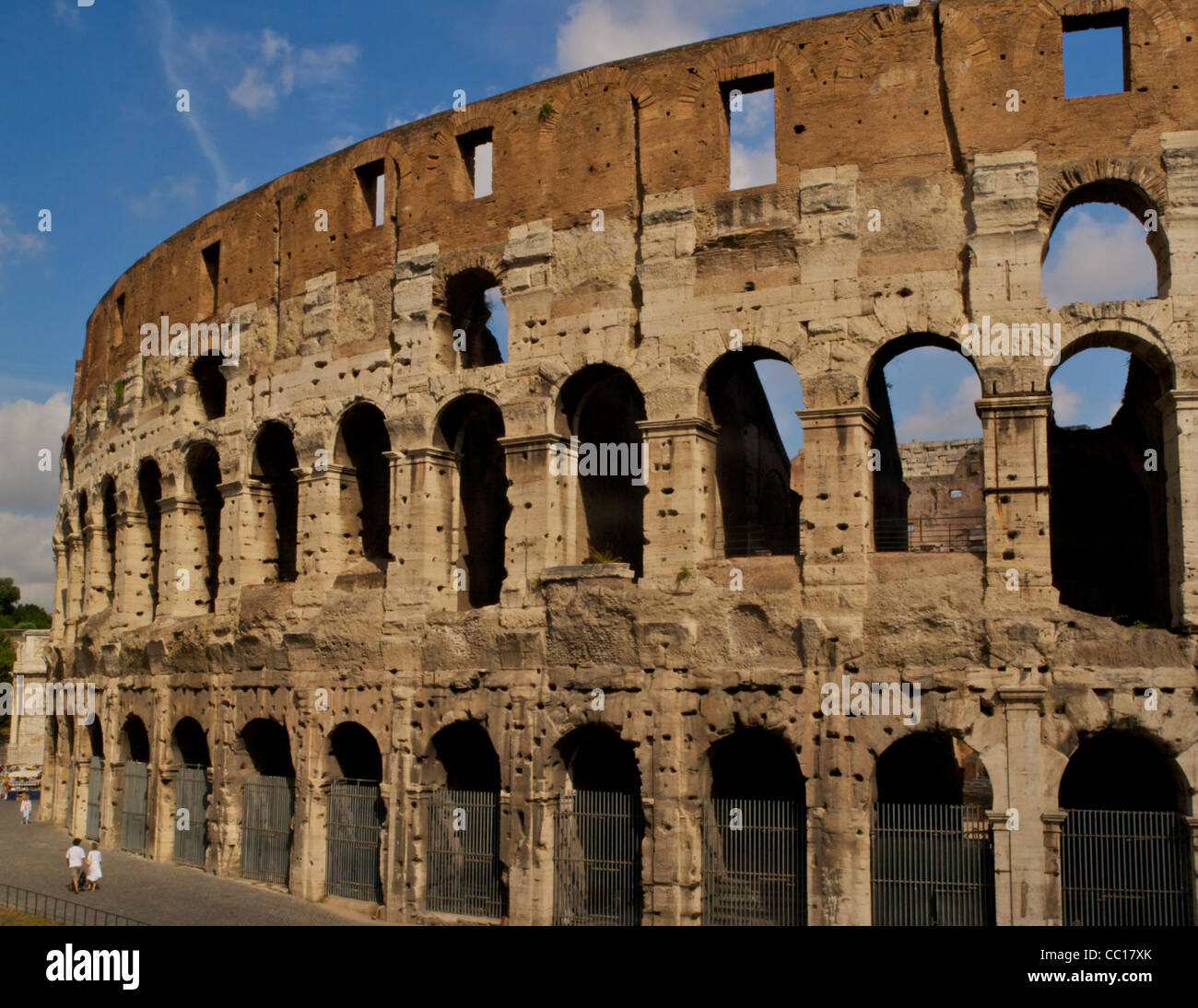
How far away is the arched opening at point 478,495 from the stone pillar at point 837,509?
15.8 ft

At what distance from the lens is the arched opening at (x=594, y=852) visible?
557 inches

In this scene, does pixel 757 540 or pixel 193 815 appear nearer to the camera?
pixel 757 540

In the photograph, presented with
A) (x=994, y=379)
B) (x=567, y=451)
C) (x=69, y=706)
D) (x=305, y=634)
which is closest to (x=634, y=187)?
(x=567, y=451)

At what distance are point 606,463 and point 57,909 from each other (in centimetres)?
919

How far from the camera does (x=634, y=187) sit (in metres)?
15.1

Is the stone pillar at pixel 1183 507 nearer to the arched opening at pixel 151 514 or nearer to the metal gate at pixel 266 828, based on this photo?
the metal gate at pixel 266 828

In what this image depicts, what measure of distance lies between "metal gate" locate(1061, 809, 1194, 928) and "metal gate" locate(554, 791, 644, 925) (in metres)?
4.75

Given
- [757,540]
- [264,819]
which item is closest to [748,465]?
[757,540]

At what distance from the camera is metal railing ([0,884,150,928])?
1477 cm

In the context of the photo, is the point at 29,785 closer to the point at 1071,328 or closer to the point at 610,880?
the point at 610,880

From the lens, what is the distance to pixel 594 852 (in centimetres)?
1452

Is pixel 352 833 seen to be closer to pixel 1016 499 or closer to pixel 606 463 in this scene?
pixel 606 463

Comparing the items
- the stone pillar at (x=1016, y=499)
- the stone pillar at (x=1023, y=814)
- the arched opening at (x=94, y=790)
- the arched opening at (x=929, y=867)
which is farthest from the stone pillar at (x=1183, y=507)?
the arched opening at (x=94, y=790)
